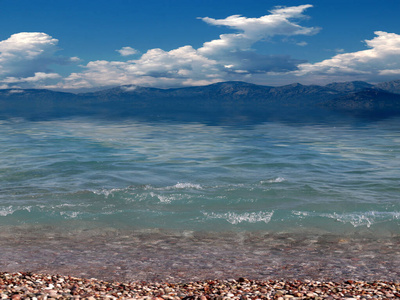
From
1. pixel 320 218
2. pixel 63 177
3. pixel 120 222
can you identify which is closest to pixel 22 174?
pixel 63 177

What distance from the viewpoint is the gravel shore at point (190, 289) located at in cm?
1129

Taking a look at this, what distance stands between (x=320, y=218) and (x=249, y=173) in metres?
14.1

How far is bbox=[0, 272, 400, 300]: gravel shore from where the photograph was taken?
11285 mm

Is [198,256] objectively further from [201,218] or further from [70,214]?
[70,214]

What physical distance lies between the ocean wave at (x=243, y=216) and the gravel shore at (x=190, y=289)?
951cm

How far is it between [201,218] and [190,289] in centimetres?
1100

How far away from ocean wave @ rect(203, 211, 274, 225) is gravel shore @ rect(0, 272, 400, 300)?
9.51 meters

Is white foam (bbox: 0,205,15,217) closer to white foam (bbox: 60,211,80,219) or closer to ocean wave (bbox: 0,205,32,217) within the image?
ocean wave (bbox: 0,205,32,217)

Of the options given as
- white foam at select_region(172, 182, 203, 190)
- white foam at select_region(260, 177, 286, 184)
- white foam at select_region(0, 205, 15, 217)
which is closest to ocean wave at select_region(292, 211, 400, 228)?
white foam at select_region(260, 177, 286, 184)

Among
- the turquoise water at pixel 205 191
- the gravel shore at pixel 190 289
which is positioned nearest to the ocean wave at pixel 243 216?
the turquoise water at pixel 205 191

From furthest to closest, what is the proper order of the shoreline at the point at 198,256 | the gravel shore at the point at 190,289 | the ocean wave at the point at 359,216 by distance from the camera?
1. the ocean wave at the point at 359,216
2. the shoreline at the point at 198,256
3. the gravel shore at the point at 190,289

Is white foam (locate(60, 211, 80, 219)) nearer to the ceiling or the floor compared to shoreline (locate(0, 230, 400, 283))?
nearer to the ceiling

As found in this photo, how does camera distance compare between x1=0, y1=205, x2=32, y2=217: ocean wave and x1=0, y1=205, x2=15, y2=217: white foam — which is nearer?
x1=0, y1=205, x2=15, y2=217: white foam

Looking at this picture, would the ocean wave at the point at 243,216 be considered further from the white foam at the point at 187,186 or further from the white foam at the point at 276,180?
the white foam at the point at 276,180
